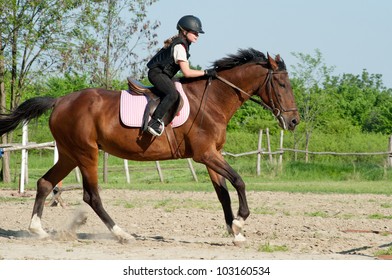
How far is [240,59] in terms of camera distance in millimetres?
10344

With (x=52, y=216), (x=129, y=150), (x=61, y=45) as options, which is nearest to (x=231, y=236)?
→ (x=129, y=150)

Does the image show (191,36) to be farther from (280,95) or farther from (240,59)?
(280,95)

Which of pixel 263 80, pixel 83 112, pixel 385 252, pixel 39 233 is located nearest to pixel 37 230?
pixel 39 233

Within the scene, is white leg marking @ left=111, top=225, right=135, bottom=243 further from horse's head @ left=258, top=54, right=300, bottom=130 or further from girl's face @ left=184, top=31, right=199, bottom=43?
A: girl's face @ left=184, top=31, right=199, bottom=43

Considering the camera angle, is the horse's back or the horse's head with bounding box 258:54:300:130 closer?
the horse's head with bounding box 258:54:300:130

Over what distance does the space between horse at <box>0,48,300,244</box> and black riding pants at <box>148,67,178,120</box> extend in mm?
303

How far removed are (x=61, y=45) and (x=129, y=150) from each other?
49.4ft

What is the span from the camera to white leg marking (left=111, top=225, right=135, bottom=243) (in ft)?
32.0

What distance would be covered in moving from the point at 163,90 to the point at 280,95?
1504mm

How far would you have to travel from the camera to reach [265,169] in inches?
1067

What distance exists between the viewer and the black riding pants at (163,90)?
9781 millimetres

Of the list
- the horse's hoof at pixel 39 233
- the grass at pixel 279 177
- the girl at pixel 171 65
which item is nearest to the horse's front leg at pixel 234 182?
the girl at pixel 171 65

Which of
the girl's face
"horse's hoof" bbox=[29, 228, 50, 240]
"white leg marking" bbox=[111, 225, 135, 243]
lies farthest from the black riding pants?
"horse's hoof" bbox=[29, 228, 50, 240]

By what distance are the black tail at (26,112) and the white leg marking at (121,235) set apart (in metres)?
2.16
